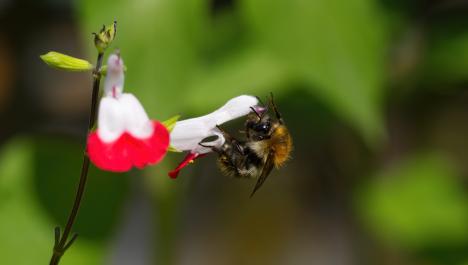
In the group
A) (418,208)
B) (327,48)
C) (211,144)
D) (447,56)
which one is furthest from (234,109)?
(418,208)

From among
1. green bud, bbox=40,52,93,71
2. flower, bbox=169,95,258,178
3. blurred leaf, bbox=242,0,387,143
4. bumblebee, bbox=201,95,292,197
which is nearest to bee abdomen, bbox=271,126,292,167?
bumblebee, bbox=201,95,292,197

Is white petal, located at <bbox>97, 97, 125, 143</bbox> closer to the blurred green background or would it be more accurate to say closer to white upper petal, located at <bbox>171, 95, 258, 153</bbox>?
white upper petal, located at <bbox>171, 95, 258, 153</bbox>

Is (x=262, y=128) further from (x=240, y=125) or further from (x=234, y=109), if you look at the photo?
(x=240, y=125)

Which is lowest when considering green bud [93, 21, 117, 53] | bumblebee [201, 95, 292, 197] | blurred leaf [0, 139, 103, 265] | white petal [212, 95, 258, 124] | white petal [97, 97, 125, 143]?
blurred leaf [0, 139, 103, 265]

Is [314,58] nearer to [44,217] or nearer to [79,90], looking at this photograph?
[44,217]

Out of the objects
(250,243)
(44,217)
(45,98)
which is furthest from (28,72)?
(44,217)

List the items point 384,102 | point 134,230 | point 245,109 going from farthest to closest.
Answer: point 134,230
point 384,102
point 245,109

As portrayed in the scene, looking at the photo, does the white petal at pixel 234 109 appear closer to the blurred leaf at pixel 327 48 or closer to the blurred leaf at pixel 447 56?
the blurred leaf at pixel 327 48
